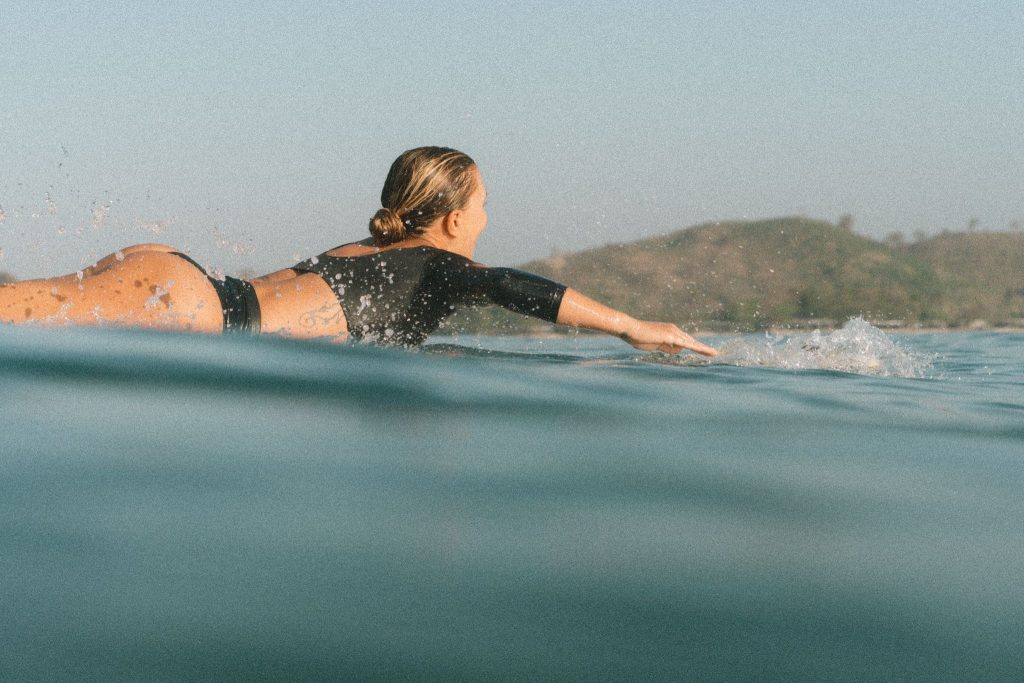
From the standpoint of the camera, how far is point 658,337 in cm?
485

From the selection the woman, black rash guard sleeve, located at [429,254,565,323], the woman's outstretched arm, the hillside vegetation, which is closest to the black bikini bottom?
the woman

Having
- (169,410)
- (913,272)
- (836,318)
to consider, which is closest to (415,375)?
(169,410)

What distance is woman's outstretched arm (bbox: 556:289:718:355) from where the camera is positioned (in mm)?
4770

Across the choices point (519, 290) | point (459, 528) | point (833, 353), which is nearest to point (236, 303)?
point (519, 290)

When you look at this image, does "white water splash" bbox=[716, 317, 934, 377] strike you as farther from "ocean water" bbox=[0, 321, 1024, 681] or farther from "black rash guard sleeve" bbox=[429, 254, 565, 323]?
"ocean water" bbox=[0, 321, 1024, 681]

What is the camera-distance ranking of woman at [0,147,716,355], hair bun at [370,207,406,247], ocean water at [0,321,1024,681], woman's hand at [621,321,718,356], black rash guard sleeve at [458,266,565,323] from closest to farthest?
1. ocean water at [0,321,1024,681]
2. woman at [0,147,716,355]
3. black rash guard sleeve at [458,266,565,323]
4. woman's hand at [621,321,718,356]
5. hair bun at [370,207,406,247]

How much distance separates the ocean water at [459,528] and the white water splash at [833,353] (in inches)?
76.8

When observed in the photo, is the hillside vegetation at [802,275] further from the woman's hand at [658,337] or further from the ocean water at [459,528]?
the ocean water at [459,528]

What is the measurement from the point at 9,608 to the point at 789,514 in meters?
1.58

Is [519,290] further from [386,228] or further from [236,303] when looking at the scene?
[236,303]

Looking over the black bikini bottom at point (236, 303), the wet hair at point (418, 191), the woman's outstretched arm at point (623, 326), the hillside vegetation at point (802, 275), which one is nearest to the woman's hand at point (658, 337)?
the woman's outstretched arm at point (623, 326)

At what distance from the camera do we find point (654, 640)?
4.97ft

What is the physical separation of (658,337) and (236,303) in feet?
6.75

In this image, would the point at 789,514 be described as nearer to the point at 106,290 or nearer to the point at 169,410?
the point at 169,410
